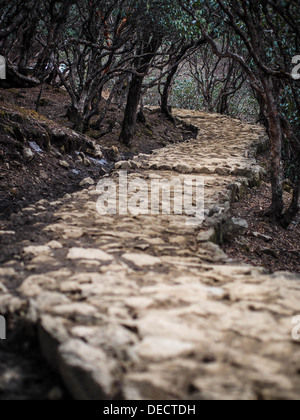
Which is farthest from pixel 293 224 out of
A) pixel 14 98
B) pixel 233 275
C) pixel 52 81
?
pixel 52 81

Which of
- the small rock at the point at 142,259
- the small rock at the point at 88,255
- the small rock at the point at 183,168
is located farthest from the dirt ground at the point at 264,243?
the small rock at the point at 88,255

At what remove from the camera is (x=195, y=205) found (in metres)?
5.12

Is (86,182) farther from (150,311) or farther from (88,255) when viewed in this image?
(150,311)

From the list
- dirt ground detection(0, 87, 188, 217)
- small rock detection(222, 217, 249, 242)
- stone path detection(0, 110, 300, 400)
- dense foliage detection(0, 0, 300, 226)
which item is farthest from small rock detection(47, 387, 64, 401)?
dense foliage detection(0, 0, 300, 226)

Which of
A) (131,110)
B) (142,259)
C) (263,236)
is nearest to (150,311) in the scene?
(142,259)

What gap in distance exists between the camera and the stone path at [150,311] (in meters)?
1.50

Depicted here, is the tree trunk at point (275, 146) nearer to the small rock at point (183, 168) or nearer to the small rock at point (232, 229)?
the small rock at point (232, 229)

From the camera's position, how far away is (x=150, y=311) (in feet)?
6.60

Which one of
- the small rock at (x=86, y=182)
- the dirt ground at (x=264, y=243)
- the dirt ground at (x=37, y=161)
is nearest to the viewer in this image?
the dirt ground at (x=264, y=243)

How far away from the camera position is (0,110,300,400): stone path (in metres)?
1.50

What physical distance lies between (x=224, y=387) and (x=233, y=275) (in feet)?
4.39

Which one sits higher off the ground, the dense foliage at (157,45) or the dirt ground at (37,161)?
the dense foliage at (157,45)

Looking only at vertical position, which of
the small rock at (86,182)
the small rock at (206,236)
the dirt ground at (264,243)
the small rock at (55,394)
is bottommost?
the small rock at (55,394)

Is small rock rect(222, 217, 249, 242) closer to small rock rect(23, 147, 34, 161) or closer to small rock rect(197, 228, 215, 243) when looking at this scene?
small rock rect(197, 228, 215, 243)
